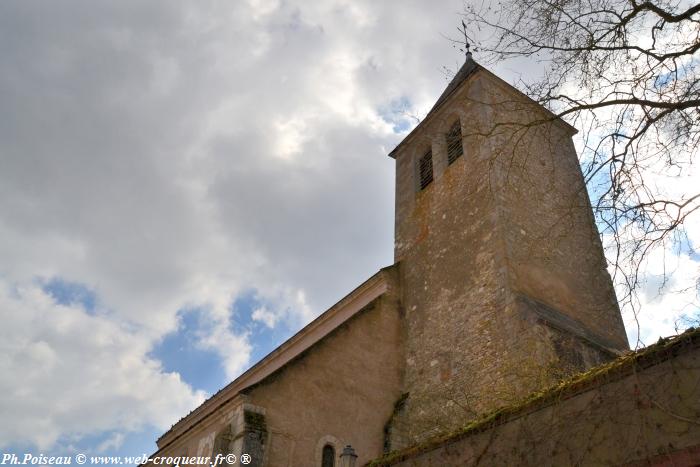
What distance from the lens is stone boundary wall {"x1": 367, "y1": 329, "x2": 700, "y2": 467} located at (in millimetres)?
4425

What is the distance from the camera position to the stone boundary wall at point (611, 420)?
4425 millimetres

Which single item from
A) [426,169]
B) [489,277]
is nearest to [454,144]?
[426,169]

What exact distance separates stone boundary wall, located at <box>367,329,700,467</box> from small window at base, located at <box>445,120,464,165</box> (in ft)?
35.2

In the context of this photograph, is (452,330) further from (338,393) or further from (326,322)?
(326,322)

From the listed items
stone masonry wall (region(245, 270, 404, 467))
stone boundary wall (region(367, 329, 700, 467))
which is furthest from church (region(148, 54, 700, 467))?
stone boundary wall (region(367, 329, 700, 467))

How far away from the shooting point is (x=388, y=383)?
42.8 feet

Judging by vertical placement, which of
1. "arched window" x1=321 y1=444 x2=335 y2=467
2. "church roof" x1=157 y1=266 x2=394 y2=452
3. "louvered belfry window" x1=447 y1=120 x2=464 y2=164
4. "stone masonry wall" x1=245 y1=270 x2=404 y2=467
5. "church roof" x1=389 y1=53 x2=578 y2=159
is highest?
"church roof" x1=389 y1=53 x2=578 y2=159

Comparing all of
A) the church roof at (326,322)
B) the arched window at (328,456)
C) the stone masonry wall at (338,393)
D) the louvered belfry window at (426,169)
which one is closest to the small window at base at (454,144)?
the louvered belfry window at (426,169)

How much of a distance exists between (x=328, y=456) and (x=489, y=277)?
5115 millimetres

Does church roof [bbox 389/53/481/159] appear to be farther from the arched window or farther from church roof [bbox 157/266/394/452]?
the arched window

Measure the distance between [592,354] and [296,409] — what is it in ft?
20.4

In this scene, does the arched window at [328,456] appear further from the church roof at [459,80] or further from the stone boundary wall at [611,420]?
the church roof at [459,80]

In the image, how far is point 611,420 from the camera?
193 inches

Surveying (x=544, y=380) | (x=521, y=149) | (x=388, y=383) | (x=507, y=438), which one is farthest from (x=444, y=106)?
(x=507, y=438)
